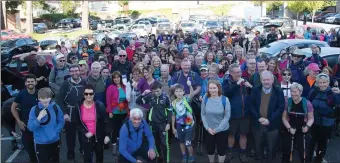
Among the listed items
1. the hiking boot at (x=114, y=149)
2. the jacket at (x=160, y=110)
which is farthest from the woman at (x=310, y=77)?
the hiking boot at (x=114, y=149)

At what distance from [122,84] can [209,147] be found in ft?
6.82

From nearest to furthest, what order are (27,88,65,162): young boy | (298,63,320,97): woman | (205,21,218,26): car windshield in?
(27,88,65,162): young boy < (298,63,320,97): woman < (205,21,218,26): car windshield

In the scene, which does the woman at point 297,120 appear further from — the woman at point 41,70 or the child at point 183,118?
the woman at point 41,70

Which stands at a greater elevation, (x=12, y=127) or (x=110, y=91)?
(x=110, y=91)

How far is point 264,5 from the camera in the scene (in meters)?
48.5

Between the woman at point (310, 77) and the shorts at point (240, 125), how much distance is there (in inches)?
67.1

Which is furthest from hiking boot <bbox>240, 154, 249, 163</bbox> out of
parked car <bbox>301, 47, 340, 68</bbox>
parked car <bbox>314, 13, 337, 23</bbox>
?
parked car <bbox>314, 13, 337, 23</bbox>

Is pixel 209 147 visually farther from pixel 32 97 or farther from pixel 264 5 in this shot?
pixel 264 5

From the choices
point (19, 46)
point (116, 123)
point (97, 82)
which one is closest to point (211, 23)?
point (19, 46)

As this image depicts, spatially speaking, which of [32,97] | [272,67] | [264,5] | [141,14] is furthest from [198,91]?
[141,14]

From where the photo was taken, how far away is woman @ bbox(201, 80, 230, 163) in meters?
5.97

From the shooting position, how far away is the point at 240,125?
6566 millimetres

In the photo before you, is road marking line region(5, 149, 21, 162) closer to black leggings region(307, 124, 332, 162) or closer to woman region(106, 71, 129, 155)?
woman region(106, 71, 129, 155)

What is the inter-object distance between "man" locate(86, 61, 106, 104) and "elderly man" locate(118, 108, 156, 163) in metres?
2.03
